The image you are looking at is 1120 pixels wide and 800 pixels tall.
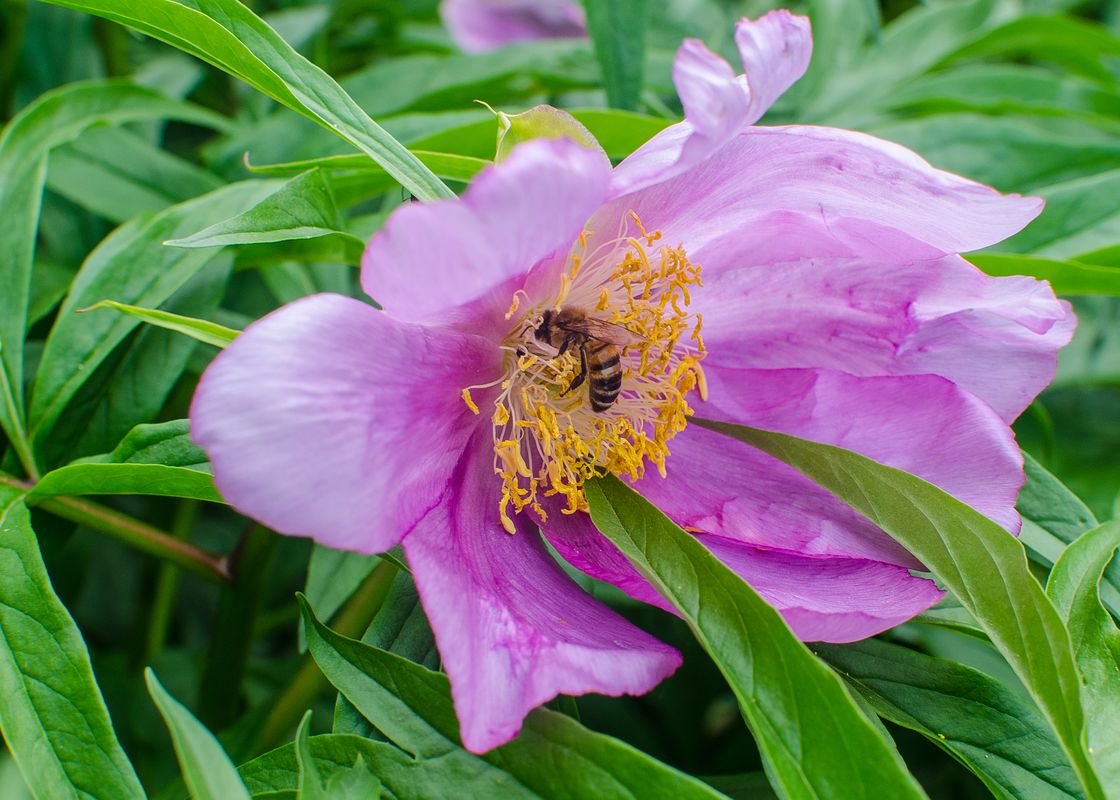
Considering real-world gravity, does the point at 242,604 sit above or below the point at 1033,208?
below

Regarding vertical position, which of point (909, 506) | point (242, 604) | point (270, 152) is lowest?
point (242, 604)

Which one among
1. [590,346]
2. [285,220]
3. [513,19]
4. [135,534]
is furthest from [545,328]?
[513,19]

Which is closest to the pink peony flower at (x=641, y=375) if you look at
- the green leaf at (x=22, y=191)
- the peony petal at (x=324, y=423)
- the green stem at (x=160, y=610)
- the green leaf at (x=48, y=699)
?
the peony petal at (x=324, y=423)

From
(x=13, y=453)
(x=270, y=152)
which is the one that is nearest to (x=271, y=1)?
(x=270, y=152)

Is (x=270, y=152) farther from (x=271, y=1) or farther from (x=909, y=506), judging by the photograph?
(x=909, y=506)

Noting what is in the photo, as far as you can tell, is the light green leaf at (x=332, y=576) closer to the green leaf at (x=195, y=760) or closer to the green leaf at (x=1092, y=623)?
the green leaf at (x=195, y=760)

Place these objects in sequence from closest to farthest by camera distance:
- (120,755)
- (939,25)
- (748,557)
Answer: (120,755), (748,557), (939,25)

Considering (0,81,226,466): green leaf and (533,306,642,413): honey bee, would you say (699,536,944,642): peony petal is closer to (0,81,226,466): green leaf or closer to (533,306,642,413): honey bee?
(533,306,642,413): honey bee
